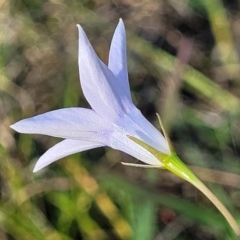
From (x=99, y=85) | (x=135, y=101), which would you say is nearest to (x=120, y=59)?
(x=99, y=85)

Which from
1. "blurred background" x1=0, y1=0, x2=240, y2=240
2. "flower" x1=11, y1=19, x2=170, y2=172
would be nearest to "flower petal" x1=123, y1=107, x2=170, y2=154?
"flower" x1=11, y1=19, x2=170, y2=172

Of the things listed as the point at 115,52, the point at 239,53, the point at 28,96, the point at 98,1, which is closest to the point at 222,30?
the point at 239,53

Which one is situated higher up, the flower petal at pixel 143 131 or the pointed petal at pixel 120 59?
the pointed petal at pixel 120 59

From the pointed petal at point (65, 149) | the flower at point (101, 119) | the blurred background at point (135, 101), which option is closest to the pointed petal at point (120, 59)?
the flower at point (101, 119)

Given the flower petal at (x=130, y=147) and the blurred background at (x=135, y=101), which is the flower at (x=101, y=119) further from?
the blurred background at (x=135, y=101)

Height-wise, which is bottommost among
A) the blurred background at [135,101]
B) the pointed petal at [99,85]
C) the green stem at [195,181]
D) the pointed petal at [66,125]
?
the blurred background at [135,101]

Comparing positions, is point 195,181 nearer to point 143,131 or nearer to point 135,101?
point 143,131

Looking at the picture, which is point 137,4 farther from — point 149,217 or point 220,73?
point 149,217
